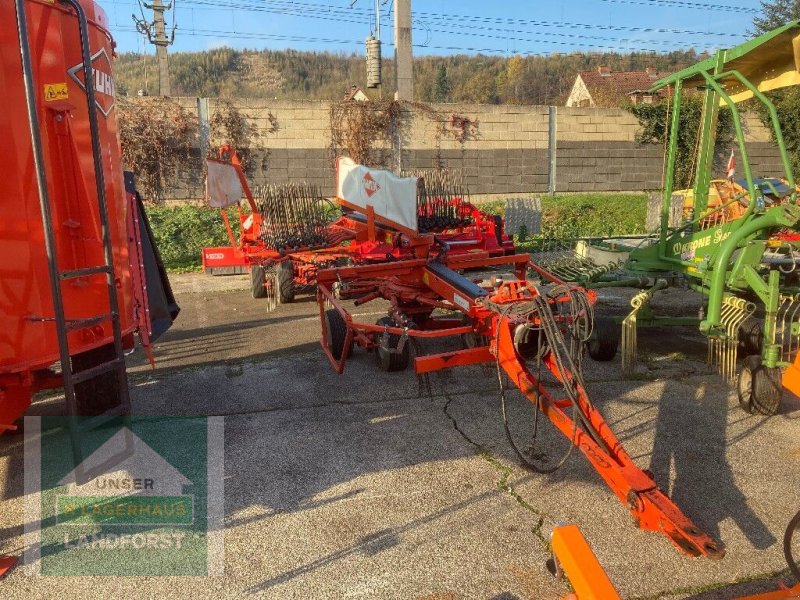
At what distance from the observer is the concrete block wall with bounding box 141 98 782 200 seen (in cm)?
1461

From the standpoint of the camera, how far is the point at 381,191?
7668mm

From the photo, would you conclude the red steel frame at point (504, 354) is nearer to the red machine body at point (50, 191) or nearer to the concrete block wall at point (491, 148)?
the red machine body at point (50, 191)

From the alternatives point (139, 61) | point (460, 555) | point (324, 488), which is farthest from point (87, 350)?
point (139, 61)

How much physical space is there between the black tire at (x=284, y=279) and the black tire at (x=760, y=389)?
20.2 ft

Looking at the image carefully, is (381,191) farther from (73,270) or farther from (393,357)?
(73,270)

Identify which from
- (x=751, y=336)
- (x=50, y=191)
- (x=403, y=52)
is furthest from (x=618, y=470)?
(x=403, y=52)

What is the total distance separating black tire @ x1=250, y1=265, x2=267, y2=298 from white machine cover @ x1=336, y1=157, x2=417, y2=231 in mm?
2392

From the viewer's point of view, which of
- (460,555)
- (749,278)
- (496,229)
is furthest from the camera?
(496,229)

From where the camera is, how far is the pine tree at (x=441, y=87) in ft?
195

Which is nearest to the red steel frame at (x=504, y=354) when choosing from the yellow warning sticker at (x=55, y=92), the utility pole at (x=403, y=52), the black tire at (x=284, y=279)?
the yellow warning sticker at (x=55, y=92)

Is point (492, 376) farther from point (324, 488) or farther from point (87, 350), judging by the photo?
point (87, 350)

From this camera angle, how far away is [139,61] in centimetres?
7481

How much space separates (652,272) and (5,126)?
18.8 feet

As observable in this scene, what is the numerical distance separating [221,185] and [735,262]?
6.27 metres
